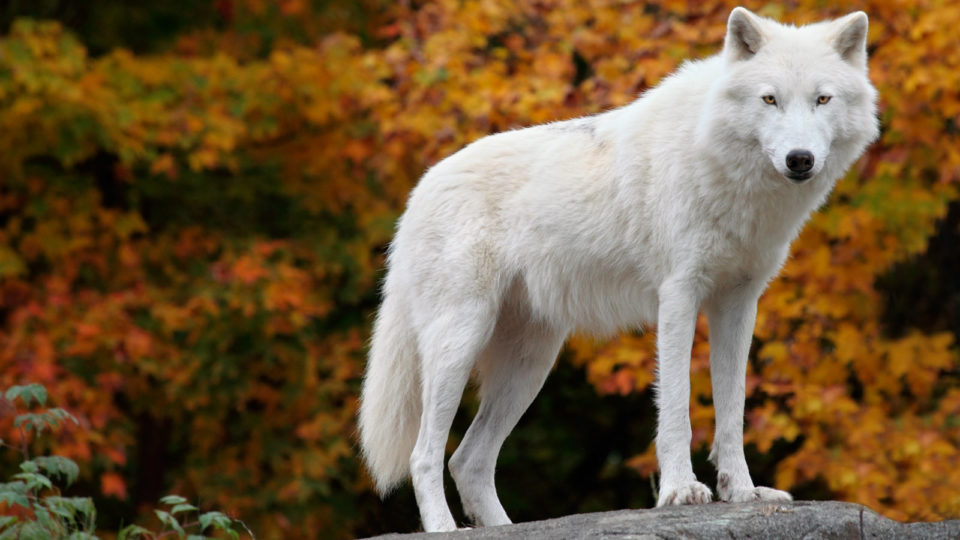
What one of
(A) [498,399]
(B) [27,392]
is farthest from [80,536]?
(A) [498,399]

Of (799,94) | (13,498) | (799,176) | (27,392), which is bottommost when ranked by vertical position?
(13,498)

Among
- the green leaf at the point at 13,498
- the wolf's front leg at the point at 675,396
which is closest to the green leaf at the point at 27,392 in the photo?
the green leaf at the point at 13,498

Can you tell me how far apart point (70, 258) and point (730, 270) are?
22.0ft

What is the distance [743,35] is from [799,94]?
34 centimetres

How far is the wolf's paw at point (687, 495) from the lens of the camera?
3.96 m

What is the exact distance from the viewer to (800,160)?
3.77m

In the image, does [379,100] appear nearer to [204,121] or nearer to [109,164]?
[204,121]

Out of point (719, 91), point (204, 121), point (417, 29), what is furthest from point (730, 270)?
point (204, 121)

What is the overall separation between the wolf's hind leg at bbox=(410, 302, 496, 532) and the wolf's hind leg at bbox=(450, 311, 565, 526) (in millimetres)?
213

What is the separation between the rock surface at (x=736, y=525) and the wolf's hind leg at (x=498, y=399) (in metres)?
0.82

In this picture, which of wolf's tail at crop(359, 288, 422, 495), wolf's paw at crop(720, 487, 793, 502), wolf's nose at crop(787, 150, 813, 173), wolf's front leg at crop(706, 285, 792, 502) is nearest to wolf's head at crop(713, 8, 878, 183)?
wolf's nose at crop(787, 150, 813, 173)

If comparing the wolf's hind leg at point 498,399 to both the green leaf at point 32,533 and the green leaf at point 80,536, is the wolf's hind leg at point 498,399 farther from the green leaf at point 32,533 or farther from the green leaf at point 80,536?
the green leaf at point 32,533

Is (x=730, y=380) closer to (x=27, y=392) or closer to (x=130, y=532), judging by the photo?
(x=130, y=532)

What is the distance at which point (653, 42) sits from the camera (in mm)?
7395
